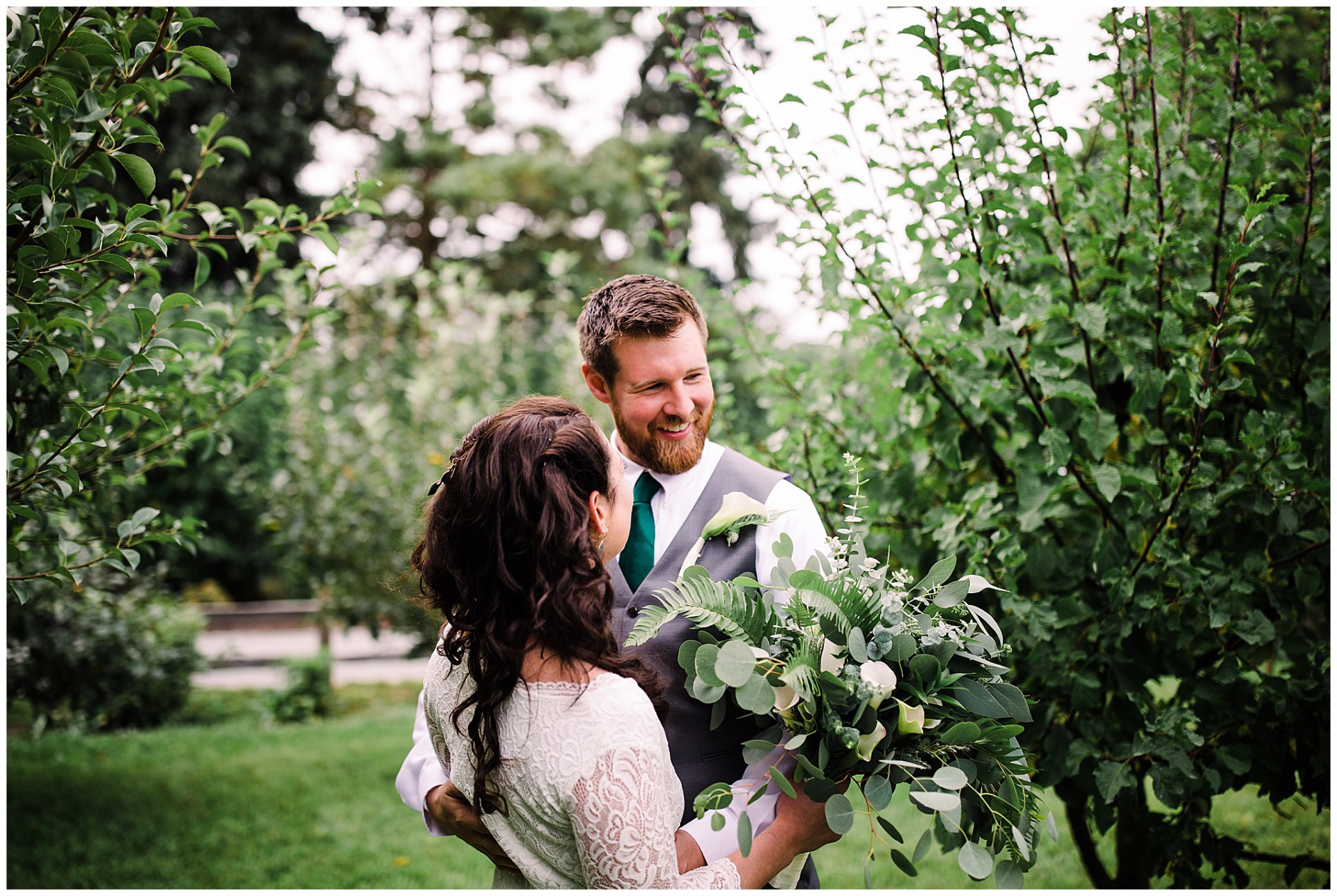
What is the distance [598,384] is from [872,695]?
3.77 feet

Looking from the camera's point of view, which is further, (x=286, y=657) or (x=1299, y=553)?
(x=286, y=657)

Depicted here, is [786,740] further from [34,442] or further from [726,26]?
[726,26]

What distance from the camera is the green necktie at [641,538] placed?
2.17 meters

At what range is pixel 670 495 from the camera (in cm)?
224

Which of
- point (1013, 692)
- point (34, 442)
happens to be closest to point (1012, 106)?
point (1013, 692)

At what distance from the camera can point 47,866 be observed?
419cm

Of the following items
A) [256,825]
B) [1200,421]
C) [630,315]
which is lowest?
Answer: [256,825]

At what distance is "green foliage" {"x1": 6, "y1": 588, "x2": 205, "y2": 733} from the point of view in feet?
20.5

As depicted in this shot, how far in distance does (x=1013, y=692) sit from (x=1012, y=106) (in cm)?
195

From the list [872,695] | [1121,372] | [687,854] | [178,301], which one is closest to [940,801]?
[872,695]

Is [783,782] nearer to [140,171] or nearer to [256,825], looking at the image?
[140,171]

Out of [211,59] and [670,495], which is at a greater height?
[211,59]

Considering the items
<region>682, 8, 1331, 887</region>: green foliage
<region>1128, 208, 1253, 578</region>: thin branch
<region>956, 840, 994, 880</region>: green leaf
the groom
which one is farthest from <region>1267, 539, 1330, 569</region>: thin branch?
<region>956, 840, 994, 880</region>: green leaf

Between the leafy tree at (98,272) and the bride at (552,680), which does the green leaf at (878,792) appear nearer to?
the bride at (552,680)
